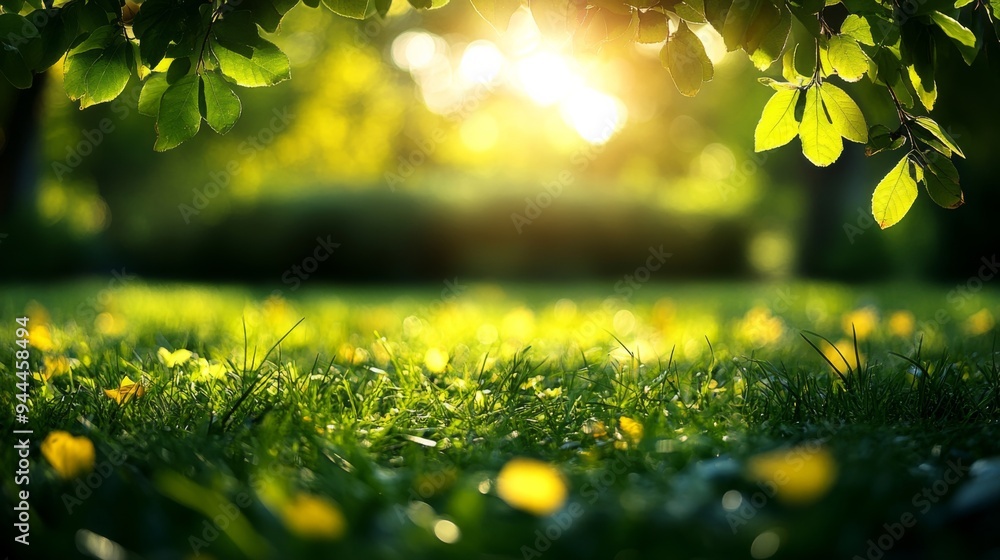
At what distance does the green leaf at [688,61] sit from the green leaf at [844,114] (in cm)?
30

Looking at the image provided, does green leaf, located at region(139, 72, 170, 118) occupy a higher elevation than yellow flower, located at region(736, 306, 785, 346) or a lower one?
higher

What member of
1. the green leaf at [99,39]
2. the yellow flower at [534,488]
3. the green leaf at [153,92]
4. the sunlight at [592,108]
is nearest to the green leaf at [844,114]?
the yellow flower at [534,488]

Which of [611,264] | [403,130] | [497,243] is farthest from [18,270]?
[403,130]

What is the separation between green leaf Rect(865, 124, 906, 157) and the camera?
2.10 meters

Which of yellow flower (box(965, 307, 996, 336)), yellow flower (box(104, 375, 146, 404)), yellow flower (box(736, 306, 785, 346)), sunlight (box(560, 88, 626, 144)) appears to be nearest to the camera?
yellow flower (box(104, 375, 146, 404))

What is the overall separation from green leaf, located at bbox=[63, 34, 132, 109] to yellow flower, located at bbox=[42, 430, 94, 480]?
91cm

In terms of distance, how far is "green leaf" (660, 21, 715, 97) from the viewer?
2.02m

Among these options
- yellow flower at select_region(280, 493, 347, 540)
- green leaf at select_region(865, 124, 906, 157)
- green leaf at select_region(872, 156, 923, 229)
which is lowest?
yellow flower at select_region(280, 493, 347, 540)

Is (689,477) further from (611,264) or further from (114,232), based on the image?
(114,232)

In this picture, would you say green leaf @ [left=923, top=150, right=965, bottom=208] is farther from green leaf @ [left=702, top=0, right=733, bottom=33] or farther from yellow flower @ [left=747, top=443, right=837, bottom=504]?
yellow flower @ [left=747, top=443, right=837, bottom=504]

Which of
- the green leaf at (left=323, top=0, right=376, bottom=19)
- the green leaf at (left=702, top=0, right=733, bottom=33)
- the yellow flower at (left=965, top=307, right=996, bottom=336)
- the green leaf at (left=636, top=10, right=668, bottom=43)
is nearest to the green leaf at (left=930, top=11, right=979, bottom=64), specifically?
the green leaf at (left=702, top=0, right=733, bottom=33)
